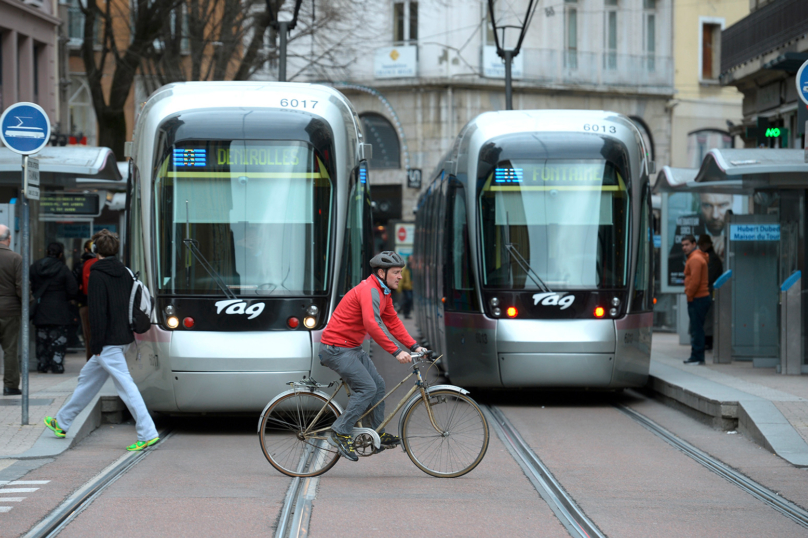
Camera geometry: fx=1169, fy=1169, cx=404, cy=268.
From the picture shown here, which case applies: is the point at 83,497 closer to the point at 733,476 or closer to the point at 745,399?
the point at 733,476

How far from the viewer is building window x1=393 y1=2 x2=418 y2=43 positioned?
36.4 m

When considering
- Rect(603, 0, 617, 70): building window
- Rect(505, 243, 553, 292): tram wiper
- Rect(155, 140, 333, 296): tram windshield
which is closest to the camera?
Rect(155, 140, 333, 296): tram windshield

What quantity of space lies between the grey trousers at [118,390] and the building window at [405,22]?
2814 centimetres

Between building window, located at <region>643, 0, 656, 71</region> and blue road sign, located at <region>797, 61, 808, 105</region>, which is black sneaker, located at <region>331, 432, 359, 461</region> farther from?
building window, located at <region>643, 0, 656, 71</region>

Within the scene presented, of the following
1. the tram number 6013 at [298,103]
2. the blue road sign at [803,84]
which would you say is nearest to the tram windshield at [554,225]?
the tram number 6013 at [298,103]

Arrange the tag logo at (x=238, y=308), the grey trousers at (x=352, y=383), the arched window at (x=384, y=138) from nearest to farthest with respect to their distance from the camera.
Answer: the grey trousers at (x=352, y=383), the tag logo at (x=238, y=308), the arched window at (x=384, y=138)

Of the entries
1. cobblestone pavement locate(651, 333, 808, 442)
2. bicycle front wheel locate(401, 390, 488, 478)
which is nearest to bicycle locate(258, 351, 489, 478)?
bicycle front wheel locate(401, 390, 488, 478)

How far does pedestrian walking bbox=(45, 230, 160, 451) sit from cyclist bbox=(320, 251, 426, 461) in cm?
197

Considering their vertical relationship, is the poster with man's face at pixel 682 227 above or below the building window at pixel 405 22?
below

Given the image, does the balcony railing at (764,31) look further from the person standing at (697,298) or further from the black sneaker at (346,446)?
the black sneaker at (346,446)

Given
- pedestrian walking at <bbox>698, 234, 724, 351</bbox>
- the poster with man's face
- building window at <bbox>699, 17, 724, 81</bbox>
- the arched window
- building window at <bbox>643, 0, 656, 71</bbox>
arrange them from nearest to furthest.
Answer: pedestrian walking at <bbox>698, 234, 724, 351</bbox> < the poster with man's face < the arched window < building window at <bbox>643, 0, 656, 71</bbox> < building window at <bbox>699, 17, 724, 81</bbox>

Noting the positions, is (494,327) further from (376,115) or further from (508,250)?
(376,115)

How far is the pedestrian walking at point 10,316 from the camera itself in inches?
472

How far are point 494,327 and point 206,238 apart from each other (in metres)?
3.40
